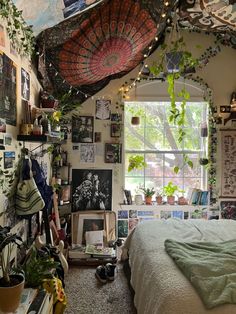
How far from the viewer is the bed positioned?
1.84m

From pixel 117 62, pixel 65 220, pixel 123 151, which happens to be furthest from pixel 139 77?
pixel 65 220

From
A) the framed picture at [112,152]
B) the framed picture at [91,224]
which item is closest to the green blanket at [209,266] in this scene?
the framed picture at [91,224]

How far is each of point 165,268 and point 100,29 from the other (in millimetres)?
2366

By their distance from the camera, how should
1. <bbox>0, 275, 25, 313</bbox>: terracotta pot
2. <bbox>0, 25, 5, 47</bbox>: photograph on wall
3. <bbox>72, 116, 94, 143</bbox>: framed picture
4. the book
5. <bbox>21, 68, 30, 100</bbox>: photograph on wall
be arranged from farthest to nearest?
<bbox>72, 116, 94, 143</bbox>: framed picture, the book, <bbox>21, 68, 30, 100</bbox>: photograph on wall, <bbox>0, 25, 5, 47</bbox>: photograph on wall, <bbox>0, 275, 25, 313</bbox>: terracotta pot

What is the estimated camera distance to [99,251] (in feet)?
12.9

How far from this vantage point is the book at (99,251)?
3.88m

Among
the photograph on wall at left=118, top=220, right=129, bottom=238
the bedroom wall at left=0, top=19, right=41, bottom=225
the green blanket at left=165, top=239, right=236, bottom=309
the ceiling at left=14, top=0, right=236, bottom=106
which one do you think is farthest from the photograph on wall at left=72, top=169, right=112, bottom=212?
the green blanket at left=165, top=239, right=236, bottom=309

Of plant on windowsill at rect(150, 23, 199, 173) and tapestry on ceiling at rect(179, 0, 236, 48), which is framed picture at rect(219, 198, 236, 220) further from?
tapestry on ceiling at rect(179, 0, 236, 48)

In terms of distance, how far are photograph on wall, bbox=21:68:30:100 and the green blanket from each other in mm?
1754

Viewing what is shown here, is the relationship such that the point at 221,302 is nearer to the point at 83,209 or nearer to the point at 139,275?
the point at 139,275

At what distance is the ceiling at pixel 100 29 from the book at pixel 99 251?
6.59 feet

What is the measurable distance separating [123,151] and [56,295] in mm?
2641

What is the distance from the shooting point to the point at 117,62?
3.91 meters

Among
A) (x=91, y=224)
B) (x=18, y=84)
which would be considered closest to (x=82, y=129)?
(x=91, y=224)
